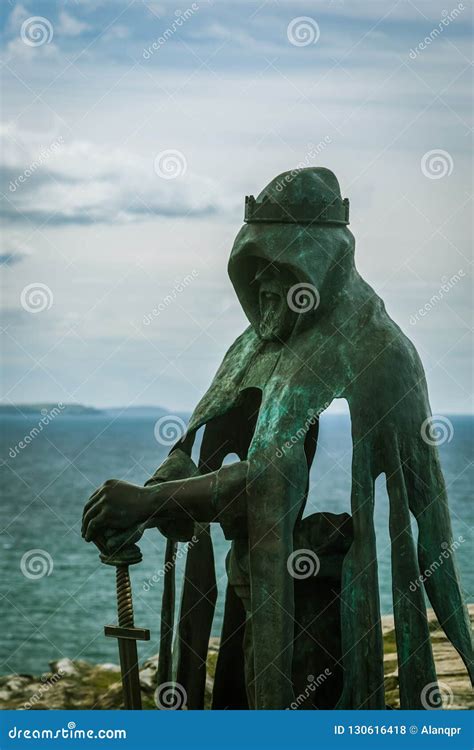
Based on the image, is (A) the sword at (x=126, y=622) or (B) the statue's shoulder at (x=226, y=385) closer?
(A) the sword at (x=126, y=622)

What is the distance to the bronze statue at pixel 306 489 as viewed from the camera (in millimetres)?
10312

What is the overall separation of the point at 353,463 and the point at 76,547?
31264 mm

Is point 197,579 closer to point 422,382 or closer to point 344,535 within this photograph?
point 344,535

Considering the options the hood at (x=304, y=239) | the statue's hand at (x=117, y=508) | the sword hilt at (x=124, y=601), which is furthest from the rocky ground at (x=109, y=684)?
the hood at (x=304, y=239)

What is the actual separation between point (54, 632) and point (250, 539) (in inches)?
899

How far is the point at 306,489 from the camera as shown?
10.5 metres

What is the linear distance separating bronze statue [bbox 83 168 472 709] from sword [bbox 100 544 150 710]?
0.10 meters

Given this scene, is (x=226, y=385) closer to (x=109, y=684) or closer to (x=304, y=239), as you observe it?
(x=304, y=239)

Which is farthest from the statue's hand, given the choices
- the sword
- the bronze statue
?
the sword

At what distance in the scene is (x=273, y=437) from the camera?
34.2ft

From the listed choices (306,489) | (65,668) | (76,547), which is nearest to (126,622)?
(306,489)

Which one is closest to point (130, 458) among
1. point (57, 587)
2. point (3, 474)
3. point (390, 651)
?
point (3, 474)

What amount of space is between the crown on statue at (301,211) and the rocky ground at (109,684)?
12.5 feet

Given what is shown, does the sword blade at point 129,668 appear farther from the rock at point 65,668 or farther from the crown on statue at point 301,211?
the rock at point 65,668
